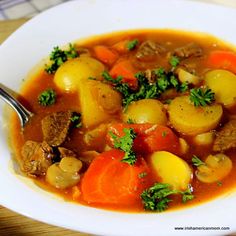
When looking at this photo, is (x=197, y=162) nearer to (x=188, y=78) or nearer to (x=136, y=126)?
(x=136, y=126)

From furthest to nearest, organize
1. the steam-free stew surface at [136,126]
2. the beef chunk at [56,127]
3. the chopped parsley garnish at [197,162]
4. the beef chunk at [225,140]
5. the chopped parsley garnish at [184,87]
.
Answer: the chopped parsley garnish at [184,87]
the beef chunk at [56,127]
the beef chunk at [225,140]
the chopped parsley garnish at [197,162]
the steam-free stew surface at [136,126]

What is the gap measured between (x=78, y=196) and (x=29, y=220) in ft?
1.08

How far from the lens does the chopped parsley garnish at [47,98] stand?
325 cm

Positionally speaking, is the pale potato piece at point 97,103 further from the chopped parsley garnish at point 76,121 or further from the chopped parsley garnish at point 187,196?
the chopped parsley garnish at point 187,196

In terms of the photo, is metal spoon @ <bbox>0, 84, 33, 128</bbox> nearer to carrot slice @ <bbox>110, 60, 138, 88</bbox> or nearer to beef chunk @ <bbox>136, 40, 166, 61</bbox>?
carrot slice @ <bbox>110, 60, 138, 88</bbox>

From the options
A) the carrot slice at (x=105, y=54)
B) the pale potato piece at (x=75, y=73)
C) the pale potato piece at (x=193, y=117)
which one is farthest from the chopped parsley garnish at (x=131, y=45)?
the pale potato piece at (x=193, y=117)

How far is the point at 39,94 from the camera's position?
337 cm

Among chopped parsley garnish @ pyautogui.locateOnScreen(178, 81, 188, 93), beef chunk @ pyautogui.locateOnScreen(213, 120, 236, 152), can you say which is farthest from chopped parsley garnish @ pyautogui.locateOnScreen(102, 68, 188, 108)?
beef chunk @ pyautogui.locateOnScreen(213, 120, 236, 152)

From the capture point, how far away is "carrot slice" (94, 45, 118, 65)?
11.9 ft

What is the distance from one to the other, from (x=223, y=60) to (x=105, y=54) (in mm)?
901

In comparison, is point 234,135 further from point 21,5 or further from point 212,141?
point 21,5

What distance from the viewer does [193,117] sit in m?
2.89

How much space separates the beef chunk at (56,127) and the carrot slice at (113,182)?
0.39 m

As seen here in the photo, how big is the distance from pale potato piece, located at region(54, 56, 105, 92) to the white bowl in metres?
0.28
